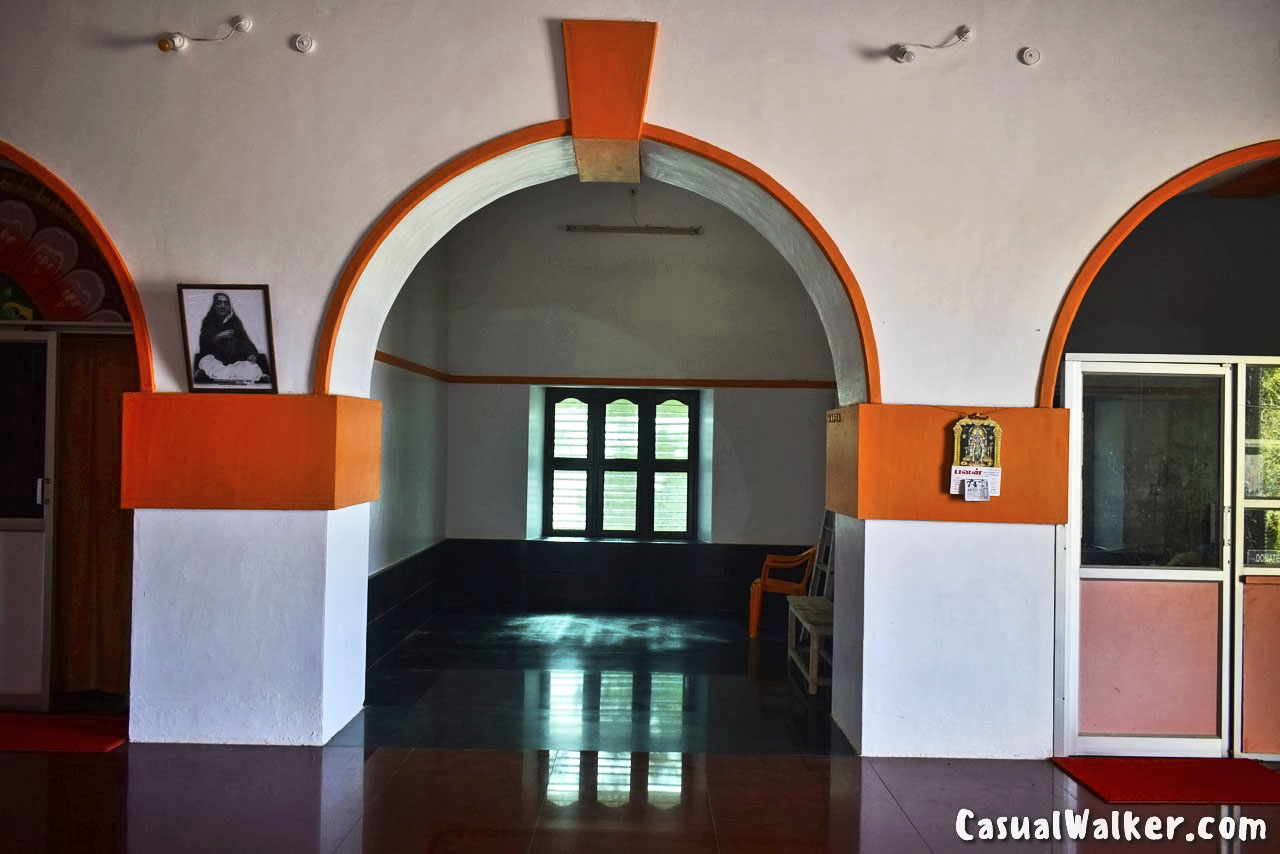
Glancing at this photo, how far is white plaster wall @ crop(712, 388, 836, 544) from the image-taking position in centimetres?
872

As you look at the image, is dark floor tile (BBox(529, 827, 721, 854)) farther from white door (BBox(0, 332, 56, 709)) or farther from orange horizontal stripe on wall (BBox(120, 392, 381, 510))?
white door (BBox(0, 332, 56, 709))

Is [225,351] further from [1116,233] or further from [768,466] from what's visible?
[768,466]

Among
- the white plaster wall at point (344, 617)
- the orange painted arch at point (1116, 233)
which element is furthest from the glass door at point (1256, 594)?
the white plaster wall at point (344, 617)

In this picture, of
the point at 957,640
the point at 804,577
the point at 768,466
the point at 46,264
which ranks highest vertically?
the point at 46,264

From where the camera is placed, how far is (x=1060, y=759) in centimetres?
456

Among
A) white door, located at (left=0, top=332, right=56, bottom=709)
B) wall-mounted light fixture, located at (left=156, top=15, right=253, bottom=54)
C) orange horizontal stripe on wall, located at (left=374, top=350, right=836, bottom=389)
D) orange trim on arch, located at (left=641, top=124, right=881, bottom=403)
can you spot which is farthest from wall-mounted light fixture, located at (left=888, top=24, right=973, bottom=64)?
white door, located at (left=0, top=332, right=56, bottom=709)

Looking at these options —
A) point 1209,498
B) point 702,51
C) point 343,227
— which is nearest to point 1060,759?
point 1209,498

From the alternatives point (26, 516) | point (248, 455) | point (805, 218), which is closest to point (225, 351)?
point (248, 455)

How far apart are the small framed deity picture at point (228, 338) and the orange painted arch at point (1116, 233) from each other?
12.4ft

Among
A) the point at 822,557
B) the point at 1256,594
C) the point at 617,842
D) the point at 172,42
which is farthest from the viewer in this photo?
the point at 822,557

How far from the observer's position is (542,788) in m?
4.07

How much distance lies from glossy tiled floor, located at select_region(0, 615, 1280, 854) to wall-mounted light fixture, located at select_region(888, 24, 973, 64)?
3.37m

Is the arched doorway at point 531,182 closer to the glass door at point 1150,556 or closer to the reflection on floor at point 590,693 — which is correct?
the reflection on floor at point 590,693

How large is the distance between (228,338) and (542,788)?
257 cm
